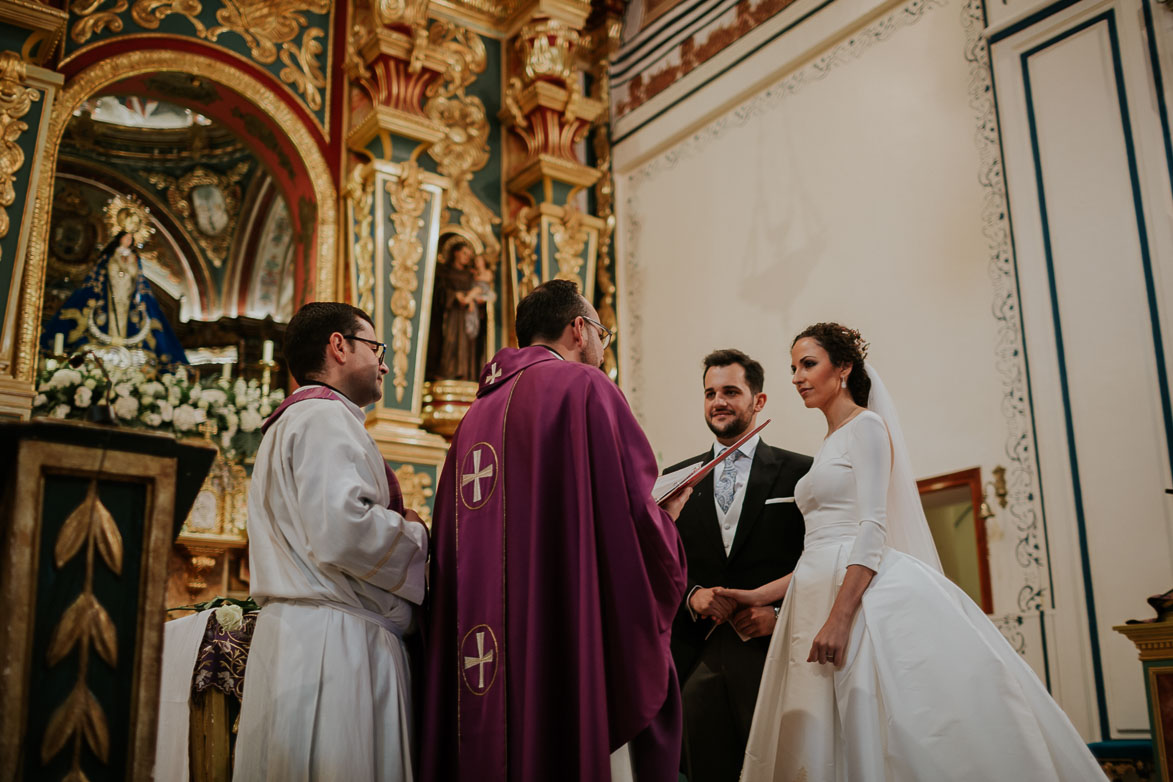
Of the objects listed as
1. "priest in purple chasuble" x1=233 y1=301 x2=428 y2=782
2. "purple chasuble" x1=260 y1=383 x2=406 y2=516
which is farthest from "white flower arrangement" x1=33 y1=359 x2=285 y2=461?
"priest in purple chasuble" x1=233 y1=301 x2=428 y2=782

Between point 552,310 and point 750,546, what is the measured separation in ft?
3.93

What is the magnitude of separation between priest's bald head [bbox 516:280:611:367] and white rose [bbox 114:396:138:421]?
3491 millimetres

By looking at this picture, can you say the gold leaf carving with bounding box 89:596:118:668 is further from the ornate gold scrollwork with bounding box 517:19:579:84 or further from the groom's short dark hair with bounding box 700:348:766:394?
the ornate gold scrollwork with bounding box 517:19:579:84

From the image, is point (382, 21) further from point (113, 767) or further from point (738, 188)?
point (113, 767)

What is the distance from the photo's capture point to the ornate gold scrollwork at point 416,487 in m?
6.62

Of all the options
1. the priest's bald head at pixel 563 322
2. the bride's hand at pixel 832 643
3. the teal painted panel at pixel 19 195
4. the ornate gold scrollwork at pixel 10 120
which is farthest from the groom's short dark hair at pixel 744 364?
the ornate gold scrollwork at pixel 10 120

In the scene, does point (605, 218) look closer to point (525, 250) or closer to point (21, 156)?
point (525, 250)

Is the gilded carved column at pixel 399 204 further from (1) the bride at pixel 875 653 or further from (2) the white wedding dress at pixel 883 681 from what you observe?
(2) the white wedding dress at pixel 883 681

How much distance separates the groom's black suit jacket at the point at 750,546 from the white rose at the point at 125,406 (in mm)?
3412

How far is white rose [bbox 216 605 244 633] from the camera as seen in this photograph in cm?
322

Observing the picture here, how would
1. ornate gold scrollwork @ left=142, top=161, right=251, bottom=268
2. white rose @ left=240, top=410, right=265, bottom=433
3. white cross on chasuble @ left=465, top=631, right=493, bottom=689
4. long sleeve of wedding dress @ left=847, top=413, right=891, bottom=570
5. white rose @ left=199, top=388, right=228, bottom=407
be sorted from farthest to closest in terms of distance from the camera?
ornate gold scrollwork @ left=142, top=161, right=251, bottom=268 → white rose @ left=240, top=410, right=265, bottom=433 → white rose @ left=199, top=388, right=228, bottom=407 → long sleeve of wedding dress @ left=847, top=413, right=891, bottom=570 → white cross on chasuble @ left=465, top=631, right=493, bottom=689

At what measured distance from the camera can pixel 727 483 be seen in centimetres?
394

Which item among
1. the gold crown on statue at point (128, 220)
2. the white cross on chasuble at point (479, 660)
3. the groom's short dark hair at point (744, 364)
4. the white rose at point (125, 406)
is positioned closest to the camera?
the white cross on chasuble at point (479, 660)

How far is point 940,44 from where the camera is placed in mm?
5773
